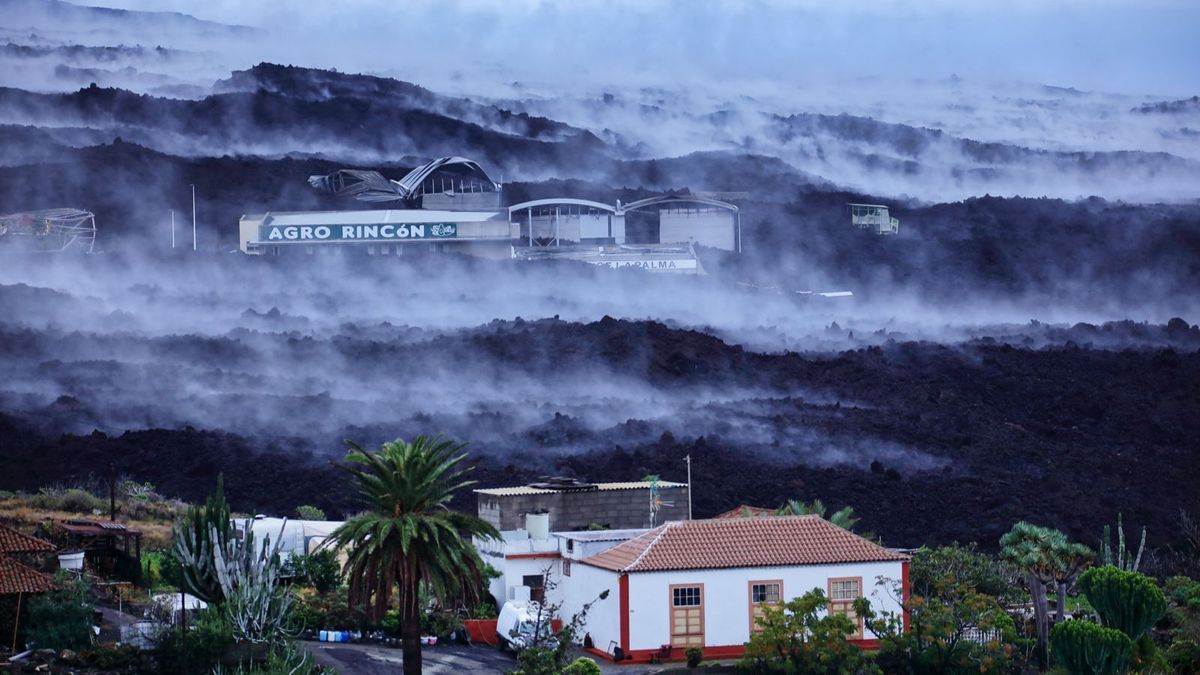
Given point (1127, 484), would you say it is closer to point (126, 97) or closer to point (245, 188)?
point (245, 188)

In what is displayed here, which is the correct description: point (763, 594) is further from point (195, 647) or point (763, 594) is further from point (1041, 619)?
point (195, 647)

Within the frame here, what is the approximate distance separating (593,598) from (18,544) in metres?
17.2

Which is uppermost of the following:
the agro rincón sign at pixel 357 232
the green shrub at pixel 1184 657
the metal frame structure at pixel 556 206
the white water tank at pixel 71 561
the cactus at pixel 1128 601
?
the metal frame structure at pixel 556 206

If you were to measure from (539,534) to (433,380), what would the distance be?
198 feet

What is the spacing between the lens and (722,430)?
10906cm

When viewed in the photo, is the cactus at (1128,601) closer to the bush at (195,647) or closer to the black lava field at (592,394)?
the bush at (195,647)

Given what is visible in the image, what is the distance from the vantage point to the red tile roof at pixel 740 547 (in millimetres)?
51562

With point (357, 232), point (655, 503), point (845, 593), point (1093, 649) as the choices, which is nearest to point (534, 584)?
point (845, 593)

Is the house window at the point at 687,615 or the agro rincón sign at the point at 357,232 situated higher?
the agro rincón sign at the point at 357,232

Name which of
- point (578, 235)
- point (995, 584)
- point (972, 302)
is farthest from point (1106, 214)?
point (995, 584)

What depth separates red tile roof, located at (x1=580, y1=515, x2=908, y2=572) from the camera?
51.6 metres

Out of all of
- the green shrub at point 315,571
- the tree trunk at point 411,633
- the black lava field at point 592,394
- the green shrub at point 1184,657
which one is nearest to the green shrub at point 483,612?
the green shrub at point 315,571

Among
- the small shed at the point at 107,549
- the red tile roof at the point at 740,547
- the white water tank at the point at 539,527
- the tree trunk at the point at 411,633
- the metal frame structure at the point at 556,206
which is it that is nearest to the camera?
the tree trunk at the point at 411,633

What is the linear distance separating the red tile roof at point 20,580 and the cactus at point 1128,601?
29438mm
